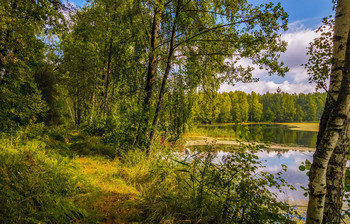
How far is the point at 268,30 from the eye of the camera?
3604mm

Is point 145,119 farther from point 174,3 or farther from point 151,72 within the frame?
point 174,3

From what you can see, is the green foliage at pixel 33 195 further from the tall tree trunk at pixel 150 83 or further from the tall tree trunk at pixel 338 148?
the tall tree trunk at pixel 338 148

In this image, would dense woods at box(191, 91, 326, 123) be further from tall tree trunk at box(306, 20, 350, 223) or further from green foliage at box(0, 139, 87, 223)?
green foliage at box(0, 139, 87, 223)

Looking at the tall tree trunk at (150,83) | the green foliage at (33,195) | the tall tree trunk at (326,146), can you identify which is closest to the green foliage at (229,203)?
the tall tree trunk at (326,146)

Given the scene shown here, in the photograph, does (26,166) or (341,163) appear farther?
(26,166)

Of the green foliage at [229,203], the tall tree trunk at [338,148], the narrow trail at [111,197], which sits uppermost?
the tall tree trunk at [338,148]

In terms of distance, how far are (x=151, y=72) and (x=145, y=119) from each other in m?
1.55

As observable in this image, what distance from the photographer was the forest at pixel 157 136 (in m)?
1.92

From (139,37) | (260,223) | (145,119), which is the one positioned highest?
(139,37)

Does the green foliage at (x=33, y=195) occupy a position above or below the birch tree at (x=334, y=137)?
below

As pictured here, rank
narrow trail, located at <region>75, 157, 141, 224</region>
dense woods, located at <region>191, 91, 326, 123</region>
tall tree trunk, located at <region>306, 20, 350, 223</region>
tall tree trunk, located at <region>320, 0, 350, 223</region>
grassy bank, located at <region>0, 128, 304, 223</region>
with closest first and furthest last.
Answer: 1. tall tree trunk, located at <region>306, 20, 350, 223</region>
2. grassy bank, located at <region>0, 128, 304, 223</region>
3. tall tree trunk, located at <region>320, 0, 350, 223</region>
4. narrow trail, located at <region>75, 157, 141, 224</region>
5. dense woods, located at <region>191, 91, 326, 123</region>

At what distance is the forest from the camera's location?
6.30 ft

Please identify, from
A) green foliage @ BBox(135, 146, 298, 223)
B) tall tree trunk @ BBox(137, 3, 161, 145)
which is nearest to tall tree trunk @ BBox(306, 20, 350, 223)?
green foliage @ BBox(135, 146, 298, 223)

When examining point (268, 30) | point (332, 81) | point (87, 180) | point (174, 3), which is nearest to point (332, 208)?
point (332, 81)
